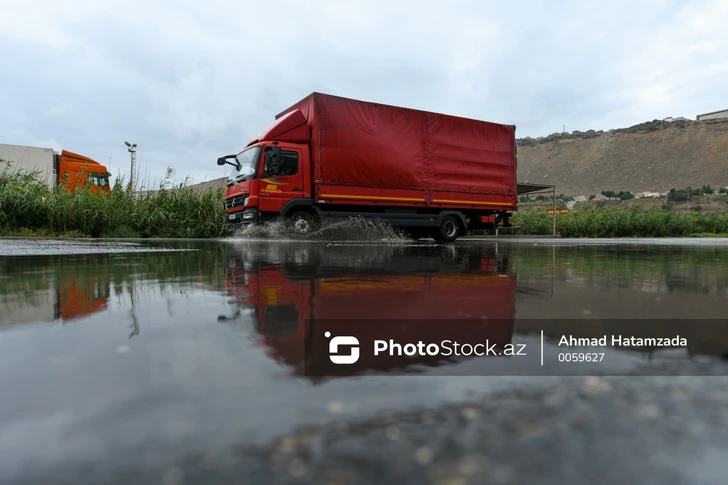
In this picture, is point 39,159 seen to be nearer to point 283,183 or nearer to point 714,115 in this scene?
point 283,183

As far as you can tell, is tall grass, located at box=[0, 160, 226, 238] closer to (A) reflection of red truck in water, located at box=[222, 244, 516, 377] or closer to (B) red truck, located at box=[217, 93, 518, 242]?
(B) red truck, located at box=[217, 93, 518, 242]

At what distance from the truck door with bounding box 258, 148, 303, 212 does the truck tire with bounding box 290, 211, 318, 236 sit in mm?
457

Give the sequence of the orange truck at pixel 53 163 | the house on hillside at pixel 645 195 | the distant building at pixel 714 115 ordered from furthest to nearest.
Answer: the distant building at pixel 714 115 → the house on hillside at pixel 645 195 → the orange truck at pixel 53 163

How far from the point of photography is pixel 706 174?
76.9 metres

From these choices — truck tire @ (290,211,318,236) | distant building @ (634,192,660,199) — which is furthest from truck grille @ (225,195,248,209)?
distant building @ (634,192,660,199)

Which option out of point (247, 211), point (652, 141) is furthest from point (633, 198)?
point (247, 211)

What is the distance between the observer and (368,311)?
1920 millimetres

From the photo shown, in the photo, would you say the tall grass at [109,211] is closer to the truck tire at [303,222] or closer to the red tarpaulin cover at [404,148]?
the truck tire at [303,222]

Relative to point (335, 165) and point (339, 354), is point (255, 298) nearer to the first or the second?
point (339, 354)

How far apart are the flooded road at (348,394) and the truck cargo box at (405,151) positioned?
31.7ft

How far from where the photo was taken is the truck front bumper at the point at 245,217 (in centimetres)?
1066

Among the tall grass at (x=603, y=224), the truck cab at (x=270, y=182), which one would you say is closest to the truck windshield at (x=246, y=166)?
the truck cab at (x=270, y=182)

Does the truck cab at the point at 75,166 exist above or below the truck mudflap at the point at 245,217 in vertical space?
above

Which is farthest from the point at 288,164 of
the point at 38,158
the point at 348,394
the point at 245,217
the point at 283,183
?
the point at 38,158
